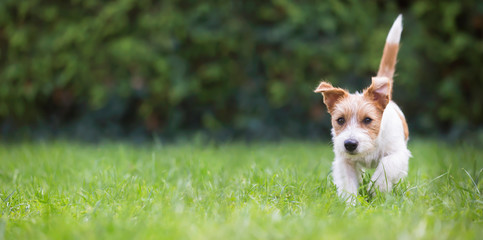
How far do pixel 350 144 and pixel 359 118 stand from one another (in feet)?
0.78

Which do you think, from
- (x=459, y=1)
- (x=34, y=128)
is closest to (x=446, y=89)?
(x=459, y=1)

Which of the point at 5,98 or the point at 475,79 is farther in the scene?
the point at 5,98

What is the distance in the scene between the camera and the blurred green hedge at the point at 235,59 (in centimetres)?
684

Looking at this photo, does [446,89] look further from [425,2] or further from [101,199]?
[101,199]

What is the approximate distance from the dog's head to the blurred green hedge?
364 cm

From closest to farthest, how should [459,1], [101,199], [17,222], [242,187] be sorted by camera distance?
[17,222]
[101,199]
[242,187]
[459,1]

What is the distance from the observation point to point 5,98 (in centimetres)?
752

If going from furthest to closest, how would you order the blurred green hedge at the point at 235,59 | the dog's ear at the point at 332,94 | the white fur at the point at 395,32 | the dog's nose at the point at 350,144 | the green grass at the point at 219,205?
the blurred green hedge at the point at 235,59 < the white fur at the point at 395,32 < the dog's ear at the point at 332,94 < the dog's nose at the point at 350,144 < the green grass at the point at 219,205

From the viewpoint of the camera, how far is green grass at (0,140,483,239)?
6.76 ft

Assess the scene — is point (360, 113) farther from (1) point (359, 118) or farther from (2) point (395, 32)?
(2) point (395, 32)

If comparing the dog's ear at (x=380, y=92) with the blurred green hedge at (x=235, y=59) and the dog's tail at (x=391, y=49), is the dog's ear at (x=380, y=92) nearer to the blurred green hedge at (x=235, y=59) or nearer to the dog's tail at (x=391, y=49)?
the dog's tail at (x=391, y=49)

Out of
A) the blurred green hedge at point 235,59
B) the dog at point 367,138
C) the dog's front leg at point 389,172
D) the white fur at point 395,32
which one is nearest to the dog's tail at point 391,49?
the white fur at point 395,32

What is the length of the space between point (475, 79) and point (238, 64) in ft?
11.8

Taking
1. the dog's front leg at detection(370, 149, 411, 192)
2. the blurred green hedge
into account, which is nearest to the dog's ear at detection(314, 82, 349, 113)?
the dog's front leg at detection(370, 149, 411, 192)
